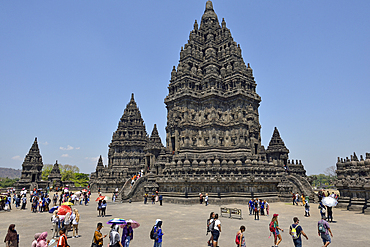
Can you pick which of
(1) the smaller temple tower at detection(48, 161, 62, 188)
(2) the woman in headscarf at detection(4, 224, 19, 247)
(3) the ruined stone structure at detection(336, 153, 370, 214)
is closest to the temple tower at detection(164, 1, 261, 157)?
(3) the ruined stone structure at detection(336, 153, 370, 214)

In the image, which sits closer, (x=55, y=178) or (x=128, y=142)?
(x=128, y=142)

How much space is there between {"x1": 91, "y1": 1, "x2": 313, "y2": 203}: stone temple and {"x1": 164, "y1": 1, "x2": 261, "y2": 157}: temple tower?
15 centimetres

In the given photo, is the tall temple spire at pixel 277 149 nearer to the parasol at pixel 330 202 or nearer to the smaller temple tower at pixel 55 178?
the parasol at pixel 330 202

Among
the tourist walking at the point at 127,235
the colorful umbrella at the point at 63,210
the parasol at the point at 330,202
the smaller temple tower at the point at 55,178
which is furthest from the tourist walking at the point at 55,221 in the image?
the smaller temple tower at the point at 55,178

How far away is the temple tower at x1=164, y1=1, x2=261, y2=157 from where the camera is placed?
37.8 meters

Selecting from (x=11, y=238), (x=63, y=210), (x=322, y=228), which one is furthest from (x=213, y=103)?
(x=11, y=238)

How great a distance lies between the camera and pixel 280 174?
114ft

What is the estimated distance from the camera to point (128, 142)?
60.8 m

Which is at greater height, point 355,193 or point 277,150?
point 277,150

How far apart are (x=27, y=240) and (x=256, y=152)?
108 feet

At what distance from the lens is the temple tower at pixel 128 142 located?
197 ft

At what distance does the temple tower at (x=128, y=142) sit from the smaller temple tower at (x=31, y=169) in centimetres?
1804

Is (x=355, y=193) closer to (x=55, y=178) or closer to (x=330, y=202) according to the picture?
(x=330, y=202)

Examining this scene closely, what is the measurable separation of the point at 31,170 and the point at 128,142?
25.4 metres
